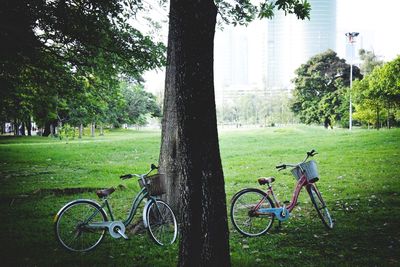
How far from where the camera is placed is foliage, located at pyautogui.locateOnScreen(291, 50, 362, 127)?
39.9 metres

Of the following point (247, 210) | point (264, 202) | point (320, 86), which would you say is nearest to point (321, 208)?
point (264, 202)

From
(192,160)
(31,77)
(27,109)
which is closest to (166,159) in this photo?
(192,160)

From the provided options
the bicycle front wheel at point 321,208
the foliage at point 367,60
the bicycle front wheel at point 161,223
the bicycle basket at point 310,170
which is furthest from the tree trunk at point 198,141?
the foliage at point 367,60

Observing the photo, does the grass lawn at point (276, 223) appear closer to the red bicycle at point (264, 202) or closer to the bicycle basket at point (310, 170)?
the red bicycle at point (264, 202)

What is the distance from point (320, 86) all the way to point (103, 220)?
4203 cm

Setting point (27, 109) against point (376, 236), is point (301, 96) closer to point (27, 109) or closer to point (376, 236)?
point (27, 109)

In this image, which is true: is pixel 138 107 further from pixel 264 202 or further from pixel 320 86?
pixel 264 202

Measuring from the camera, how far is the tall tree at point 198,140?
11.0 ft

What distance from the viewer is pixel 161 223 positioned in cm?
565

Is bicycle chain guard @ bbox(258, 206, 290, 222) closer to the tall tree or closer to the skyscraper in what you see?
the tall tree

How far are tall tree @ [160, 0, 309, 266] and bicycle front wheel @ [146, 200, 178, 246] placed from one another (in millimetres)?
2102

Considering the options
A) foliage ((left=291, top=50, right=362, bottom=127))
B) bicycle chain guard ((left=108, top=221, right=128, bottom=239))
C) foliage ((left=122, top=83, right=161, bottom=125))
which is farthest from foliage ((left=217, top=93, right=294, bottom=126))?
bicycle chain guard ((left=108, top=221, right=128, bottom=239))

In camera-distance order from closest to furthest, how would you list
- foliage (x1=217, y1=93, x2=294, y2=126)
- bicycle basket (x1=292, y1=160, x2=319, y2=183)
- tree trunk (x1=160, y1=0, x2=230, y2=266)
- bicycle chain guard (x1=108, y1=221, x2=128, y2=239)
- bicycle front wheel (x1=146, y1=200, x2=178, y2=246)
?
tree trunk (x1=160, y1=0, x2=230, y2=266)
bicycle chain guard (x1=108, y1=221, x2=128, y2=239)
bicycle front wheel (x1=146, y1=200, x2=178, y2=246)
bicycle basket (x1=292, y1=160, x2=319, y2=183)
foliage (x1=217, y1=93, x2=294, y2=126)

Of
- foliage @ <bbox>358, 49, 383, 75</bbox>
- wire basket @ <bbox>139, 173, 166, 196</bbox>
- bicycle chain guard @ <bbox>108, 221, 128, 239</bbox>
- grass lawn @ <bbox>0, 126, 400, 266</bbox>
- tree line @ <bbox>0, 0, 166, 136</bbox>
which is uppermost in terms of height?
foliage @ <bbox>358, 49, 383, 75</bbox>
